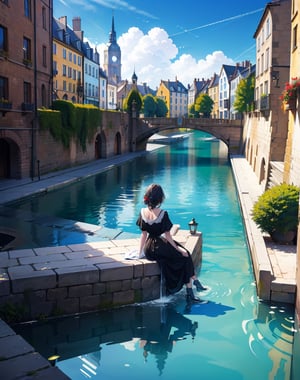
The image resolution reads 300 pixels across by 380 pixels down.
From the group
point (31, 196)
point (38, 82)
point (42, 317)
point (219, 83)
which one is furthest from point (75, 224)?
point (219, 83)

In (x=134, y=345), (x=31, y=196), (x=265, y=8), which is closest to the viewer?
(x=134, y=345)

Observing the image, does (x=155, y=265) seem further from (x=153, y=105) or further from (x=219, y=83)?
(x=219, y=83)

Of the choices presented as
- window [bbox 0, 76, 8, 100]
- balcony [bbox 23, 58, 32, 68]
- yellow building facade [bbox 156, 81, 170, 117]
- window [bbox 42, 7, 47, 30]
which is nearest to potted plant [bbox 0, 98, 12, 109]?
window [bbox 0, 76, 8, 100]

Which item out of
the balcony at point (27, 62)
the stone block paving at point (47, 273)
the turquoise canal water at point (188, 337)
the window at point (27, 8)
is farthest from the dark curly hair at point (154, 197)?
the window at point (27, 8)

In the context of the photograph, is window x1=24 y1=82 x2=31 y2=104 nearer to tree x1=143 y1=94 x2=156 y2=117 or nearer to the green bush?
the green bush

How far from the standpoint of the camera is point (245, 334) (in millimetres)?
8422

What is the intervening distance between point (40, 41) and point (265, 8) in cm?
1495

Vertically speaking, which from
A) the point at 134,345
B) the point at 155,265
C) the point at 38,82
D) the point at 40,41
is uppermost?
the point at 40,41

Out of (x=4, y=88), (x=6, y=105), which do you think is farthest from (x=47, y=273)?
(x=4, y=88)

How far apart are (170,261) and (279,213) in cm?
442

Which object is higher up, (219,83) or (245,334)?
(219,83)

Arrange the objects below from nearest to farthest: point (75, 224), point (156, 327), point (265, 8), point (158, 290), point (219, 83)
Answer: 1. point (156, 327)
2. point (158, 290)
3. point (75, 224)
4. point (265, 8)
5. point (219, 83)

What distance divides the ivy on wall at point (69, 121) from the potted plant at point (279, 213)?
1969cm

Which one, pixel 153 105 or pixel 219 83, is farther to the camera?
pixel 219 83
